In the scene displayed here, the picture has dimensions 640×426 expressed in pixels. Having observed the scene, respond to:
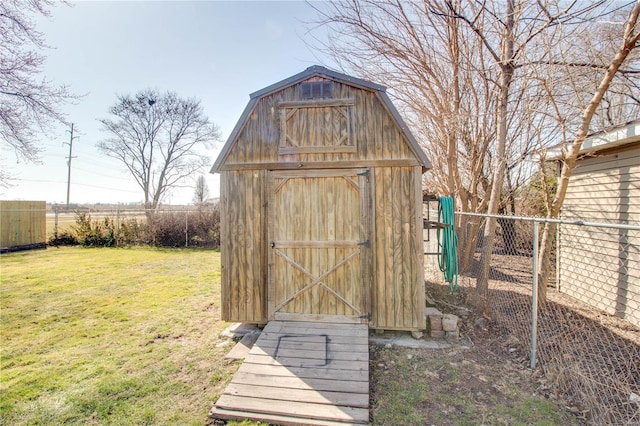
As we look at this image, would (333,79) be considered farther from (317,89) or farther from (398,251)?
(398,251)

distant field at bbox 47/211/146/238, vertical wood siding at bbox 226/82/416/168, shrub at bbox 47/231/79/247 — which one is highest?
vertical wood siding at bbox 226/82/416/168

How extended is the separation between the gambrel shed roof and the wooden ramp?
2481mm

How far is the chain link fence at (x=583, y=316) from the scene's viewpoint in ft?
8.39

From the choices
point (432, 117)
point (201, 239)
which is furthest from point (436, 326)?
point (201, 239)

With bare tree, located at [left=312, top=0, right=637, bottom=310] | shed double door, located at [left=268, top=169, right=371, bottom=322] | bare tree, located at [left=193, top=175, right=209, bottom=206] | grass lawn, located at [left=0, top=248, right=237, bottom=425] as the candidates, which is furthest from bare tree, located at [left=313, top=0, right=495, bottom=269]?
bare tree, located at [left=193, top=175, right=209, bottom=206]

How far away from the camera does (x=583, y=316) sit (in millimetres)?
4438

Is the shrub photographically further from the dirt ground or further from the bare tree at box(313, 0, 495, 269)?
the dirt ground

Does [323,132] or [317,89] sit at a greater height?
[317,89]

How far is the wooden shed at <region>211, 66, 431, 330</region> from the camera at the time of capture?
3676 mm

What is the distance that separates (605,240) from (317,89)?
5.85 metres

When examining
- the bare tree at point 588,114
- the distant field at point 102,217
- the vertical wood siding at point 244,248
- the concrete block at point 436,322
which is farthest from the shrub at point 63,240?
the bare tree at point 588,114

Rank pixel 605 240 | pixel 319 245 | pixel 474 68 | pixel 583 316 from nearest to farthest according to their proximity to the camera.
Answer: pixel 319 245 < pixel 474 68 < pixel 583 316 < pixel 605 240

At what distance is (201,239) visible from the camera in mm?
12219

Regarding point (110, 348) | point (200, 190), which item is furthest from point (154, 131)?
point (110, 348)
